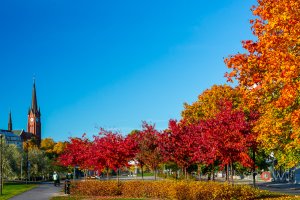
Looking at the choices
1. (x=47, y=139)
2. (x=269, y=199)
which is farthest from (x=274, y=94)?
(x=47, y=139)

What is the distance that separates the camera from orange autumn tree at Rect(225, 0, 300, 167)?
56.0 feet

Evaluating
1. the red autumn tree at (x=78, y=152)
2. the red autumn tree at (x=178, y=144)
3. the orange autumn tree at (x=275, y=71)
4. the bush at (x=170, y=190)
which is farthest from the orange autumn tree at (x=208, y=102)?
the orange autumn tree at (x=275, y=71)

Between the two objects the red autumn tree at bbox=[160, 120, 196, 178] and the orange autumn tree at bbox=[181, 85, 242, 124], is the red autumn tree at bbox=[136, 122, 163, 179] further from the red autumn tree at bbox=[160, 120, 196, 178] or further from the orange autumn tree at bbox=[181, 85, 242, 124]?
the orange autumn tree at bbox=[181, 85, 242, 124]

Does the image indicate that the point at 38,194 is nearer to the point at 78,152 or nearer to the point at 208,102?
the point at 78,152

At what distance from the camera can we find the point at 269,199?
24.8 metres

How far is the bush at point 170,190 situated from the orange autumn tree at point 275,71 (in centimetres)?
309

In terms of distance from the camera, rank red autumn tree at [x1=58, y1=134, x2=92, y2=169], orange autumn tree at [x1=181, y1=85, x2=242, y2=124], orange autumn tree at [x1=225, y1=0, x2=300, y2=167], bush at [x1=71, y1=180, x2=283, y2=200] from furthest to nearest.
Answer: orange autumn tree at [x1=181, y1=85, x2=242, y2=124]
red autumn tree at [x1=58, y1=134, x2=92, y2=169]
bush at [x1=71, y1=180, x2=283, y2=200]
orange autumn tree at [x1=225, y1=0, x2=300, y2=167]

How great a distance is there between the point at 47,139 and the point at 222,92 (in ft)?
439

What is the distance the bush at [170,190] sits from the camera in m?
25.7

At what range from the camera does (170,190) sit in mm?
30297

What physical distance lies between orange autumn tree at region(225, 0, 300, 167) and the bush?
3.09m

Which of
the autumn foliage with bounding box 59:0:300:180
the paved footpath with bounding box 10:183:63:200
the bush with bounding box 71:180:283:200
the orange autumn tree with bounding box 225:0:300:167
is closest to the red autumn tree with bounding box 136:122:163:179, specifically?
the autumn foliage with bounding box 59:0:300:180

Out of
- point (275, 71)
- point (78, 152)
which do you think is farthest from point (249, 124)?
point (78, 152)

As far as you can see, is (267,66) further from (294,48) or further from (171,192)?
(171,192)
